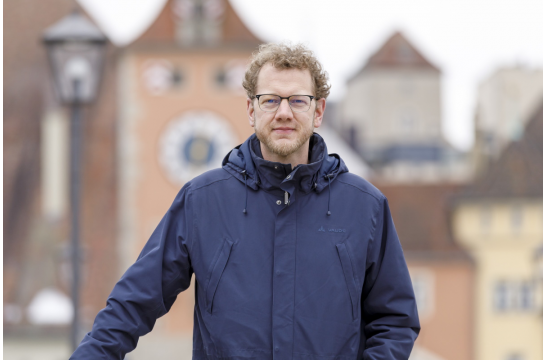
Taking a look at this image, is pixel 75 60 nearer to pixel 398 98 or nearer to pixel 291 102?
pixel 291 102

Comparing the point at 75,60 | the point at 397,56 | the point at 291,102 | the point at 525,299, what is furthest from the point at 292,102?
the point at 397,56

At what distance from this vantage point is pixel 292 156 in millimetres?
2277

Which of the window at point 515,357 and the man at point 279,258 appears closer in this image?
the man at point 279,258

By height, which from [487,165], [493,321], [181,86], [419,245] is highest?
[181,86]

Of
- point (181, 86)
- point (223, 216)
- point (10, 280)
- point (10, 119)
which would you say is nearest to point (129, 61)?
point (181, 86)

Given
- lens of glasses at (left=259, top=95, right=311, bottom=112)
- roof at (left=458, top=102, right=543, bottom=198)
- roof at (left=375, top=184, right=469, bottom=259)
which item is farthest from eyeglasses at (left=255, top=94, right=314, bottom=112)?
roof at (left=458, top=102, right=543, bottom=198)

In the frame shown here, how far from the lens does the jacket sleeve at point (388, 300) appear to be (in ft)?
7.24

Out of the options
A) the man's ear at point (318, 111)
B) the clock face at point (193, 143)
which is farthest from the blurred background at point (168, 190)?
the man's ear at point (318, 111)

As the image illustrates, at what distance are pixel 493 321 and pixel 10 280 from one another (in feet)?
49.4

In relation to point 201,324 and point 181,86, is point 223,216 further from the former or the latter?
point 181,86

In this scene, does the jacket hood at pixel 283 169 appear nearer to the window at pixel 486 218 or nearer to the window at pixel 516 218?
the window at pixel 486 218

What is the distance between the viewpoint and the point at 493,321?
3212cm

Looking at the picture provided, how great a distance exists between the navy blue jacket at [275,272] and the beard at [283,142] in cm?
4

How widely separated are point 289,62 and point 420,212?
108ft
